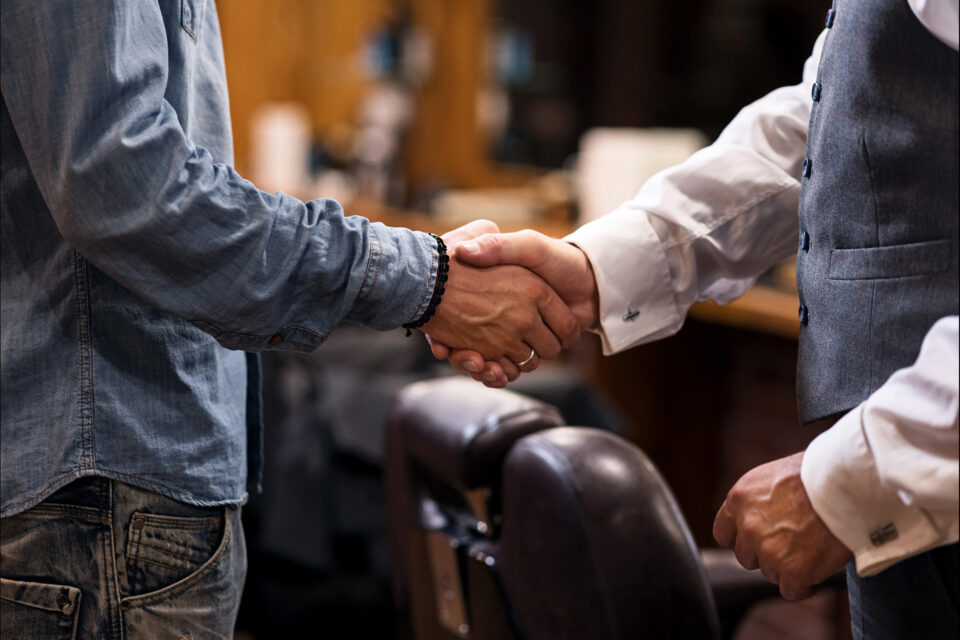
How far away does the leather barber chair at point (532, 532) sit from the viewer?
3.69ft

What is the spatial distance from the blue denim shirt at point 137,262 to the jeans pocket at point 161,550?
31 millimetres

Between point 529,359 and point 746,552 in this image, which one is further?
point 529,359

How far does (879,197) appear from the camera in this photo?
94 cm

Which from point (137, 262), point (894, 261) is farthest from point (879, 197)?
point (137, 262)

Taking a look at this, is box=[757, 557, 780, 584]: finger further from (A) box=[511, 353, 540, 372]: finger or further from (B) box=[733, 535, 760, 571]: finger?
(A) box=[511, 353, 540, 372]: finger

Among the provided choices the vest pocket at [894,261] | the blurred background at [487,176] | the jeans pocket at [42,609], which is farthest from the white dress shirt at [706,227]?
the blurred background at [487,176]

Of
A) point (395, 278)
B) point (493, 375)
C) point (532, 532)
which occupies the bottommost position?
point (532, 532)

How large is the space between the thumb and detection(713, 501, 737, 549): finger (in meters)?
0.45

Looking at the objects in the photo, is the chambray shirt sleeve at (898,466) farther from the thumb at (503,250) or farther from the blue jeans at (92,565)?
the blue jeans at (92,565)

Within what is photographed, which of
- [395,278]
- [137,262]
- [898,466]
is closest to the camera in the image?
[898,466]

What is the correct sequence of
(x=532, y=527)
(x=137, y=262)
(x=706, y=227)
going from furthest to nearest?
(x=706, y=227) < (x=532, y=527) < (x=137, y=262)

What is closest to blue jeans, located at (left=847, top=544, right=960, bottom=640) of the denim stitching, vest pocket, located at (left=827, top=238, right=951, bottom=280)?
vest pocket, located at (left=827, top=238, right=951, bottom=280)

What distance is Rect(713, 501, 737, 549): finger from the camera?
3.29 ft

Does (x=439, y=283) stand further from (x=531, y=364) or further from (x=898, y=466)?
(x=898, y=466)
